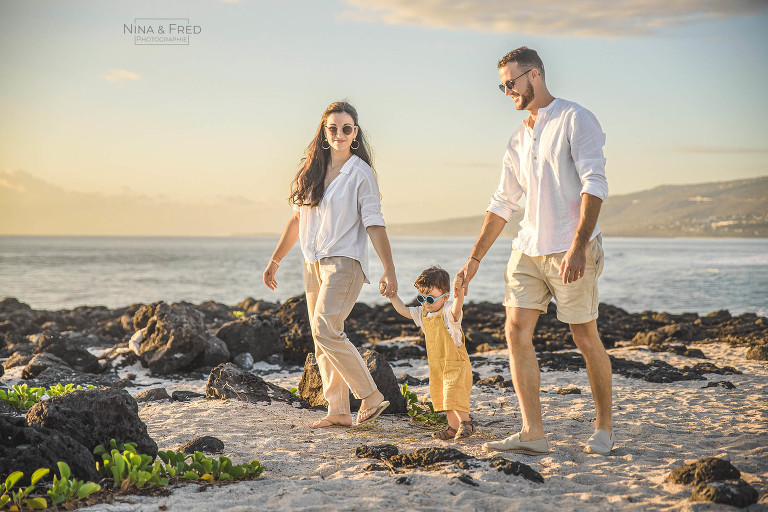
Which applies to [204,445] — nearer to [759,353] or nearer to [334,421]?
[334,421]

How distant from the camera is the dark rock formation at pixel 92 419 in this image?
14.2 ft

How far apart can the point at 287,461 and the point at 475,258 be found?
1847 millimetres

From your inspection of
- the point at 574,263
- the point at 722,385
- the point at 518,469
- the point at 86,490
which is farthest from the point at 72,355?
the point at 722,385

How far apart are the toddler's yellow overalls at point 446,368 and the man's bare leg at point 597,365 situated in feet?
2.70

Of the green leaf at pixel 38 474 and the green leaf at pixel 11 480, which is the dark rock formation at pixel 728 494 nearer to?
the green leaf at pixel 38 474

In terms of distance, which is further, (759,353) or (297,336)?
(297,336)

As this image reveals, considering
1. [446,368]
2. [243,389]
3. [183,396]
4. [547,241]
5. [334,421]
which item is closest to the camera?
[547,241]

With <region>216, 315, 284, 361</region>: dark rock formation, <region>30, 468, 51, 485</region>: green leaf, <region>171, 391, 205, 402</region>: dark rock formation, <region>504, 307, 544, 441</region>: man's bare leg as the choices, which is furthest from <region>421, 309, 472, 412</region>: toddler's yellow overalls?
<region>216, 315, 284, 361</region>: dark rock formation

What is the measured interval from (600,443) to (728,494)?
1065mm

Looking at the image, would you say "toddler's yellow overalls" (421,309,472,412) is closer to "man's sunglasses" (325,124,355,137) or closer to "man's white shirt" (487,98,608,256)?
"man's white shirt" (487,98,608,256)

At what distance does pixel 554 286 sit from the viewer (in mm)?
4559

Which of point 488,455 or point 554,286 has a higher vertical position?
point 554,286

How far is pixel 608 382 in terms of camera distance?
15.3 feet

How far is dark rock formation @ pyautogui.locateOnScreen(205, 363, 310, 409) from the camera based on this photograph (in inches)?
256
